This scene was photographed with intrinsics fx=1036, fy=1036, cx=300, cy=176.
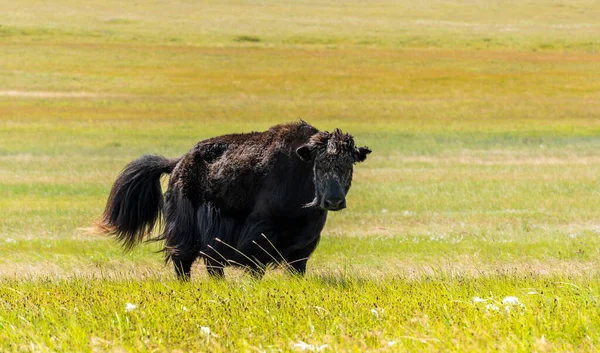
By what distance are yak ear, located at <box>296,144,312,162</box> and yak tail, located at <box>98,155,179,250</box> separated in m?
2.21

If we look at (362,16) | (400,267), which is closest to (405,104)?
(400,267)

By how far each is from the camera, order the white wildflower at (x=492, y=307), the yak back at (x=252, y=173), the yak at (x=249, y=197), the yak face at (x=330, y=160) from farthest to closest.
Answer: the yak back at (x=252, y=173), the yak at (x=249, y=197), the yak face at (x=330, y=160), the white wildflower at (x=492, y=307)

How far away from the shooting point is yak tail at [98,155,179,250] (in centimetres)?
1072

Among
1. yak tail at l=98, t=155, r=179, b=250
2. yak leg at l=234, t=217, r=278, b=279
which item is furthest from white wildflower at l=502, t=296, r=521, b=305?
yak tail at l=98, t=155, r=179, b=250

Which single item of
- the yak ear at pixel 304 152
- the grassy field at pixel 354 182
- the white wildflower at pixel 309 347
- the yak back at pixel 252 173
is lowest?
the grassy field at pixel 354 182

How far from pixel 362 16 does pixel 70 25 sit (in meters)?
35.4

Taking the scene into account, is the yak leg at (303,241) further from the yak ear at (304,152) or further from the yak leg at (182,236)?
the yak leg at (182,236)

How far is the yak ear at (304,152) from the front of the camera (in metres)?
8.89

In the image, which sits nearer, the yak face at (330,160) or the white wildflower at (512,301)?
the white wildflower at (512,301)

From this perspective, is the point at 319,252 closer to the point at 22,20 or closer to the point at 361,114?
the point at 361,114

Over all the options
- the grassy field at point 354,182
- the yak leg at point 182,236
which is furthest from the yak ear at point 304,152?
the yak leg at point 182,236

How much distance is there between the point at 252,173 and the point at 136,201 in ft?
5.68

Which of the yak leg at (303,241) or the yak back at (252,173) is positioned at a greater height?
the yak back at (252,173)

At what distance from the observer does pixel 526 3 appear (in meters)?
121
